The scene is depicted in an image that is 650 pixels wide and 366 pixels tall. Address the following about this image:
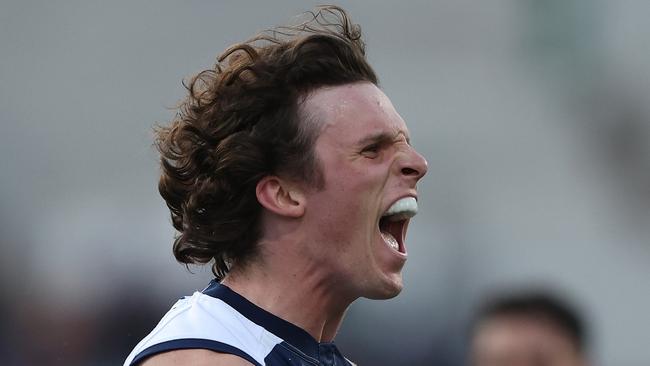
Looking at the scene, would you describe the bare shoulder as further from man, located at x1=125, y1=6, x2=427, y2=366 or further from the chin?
the chin

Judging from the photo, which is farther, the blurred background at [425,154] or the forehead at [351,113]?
the blurred background at [425,154]

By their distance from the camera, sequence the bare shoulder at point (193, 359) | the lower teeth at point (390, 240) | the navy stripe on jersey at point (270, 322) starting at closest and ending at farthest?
the bare shoulder at point (193, 359) < the navy stripe on jersey at point (270, 322) < the lower teeth at point (390, 240)

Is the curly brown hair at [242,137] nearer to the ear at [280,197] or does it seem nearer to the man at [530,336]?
the ear at [280,197]

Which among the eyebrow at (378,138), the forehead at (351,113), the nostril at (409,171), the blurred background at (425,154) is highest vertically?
the forehead at (351,113)

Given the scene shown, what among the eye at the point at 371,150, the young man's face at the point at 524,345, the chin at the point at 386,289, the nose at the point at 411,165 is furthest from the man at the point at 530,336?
the eye at the point at 371,150

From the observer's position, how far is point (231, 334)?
117 inches

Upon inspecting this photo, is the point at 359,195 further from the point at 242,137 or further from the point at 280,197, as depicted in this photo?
the point at 242,137

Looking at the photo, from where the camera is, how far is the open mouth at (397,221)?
10.3 feet

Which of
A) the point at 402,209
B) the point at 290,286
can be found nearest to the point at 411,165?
the point at 402,209

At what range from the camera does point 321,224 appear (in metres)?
3.14

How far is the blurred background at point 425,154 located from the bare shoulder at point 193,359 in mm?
4371

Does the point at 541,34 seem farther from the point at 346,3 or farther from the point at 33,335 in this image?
the point at 33,335

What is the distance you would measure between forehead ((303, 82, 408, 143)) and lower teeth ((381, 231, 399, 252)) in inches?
11.5

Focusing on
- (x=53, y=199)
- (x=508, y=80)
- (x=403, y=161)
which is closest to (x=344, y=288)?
(x=403, y=161)
